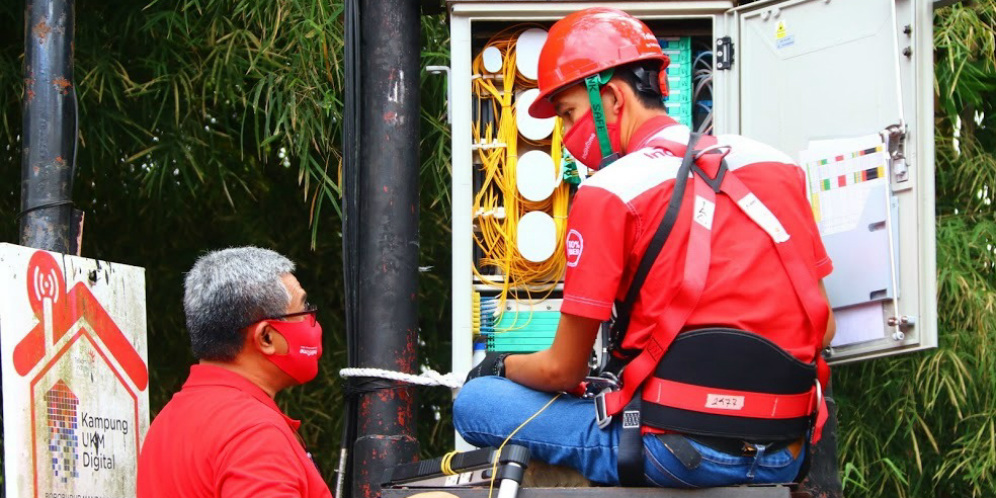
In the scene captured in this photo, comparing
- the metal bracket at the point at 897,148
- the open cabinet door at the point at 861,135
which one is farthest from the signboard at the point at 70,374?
the metal bracket at the point at 897,148

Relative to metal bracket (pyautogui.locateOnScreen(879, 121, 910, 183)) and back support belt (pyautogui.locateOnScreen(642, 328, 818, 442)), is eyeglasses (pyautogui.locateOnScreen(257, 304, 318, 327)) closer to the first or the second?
back support belt (pyautogui.locateOnScreen(642, 328, 818, 442))

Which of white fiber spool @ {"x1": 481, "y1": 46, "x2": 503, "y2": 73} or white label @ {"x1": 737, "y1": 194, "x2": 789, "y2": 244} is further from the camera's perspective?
white fiber spool @ {"x1": 481, "y1": 46, "x2": 503, "y2": 73}

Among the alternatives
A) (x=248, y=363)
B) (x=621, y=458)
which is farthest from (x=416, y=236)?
(x=621, y=458)

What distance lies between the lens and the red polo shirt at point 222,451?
126 inches

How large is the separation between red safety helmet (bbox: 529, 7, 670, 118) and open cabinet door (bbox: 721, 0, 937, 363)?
0.80 m

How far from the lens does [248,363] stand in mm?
3596

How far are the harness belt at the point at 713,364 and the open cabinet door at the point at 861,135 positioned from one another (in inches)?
27.2

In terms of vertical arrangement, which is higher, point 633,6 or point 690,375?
point 633,6

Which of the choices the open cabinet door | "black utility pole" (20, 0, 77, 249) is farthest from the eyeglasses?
the open cabinet door

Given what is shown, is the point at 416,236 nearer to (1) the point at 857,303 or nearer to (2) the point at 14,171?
(1) the point at 857,303

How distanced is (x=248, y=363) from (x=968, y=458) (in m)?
3.18

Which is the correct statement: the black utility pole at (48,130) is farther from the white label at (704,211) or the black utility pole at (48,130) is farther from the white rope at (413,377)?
the white label at (704,211)

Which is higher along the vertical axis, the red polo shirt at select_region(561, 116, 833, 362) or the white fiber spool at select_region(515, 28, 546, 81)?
the white fiber spool at select_region(515, 28, 546, 81)

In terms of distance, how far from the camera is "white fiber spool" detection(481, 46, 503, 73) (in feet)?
15.6
